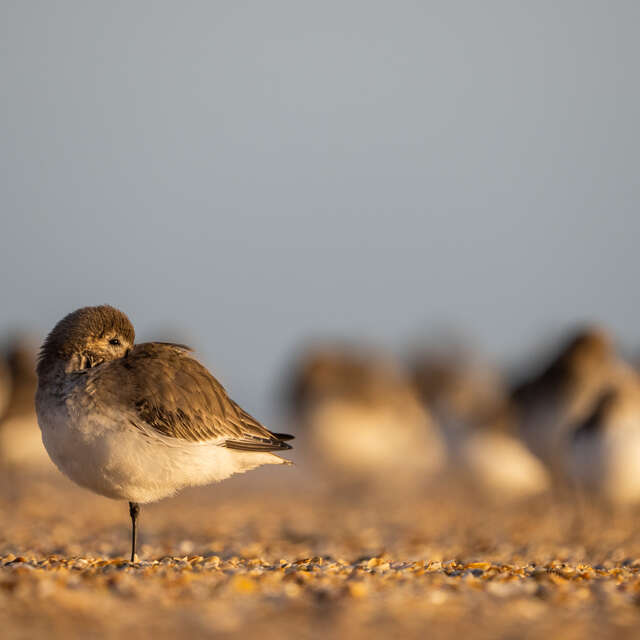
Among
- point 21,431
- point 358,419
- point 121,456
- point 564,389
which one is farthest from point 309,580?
point 358,419

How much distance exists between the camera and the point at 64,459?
7.54 metres

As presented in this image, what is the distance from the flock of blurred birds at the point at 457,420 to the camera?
1391 centimetres

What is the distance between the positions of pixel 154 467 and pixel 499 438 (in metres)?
10.2

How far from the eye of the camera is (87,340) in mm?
7969

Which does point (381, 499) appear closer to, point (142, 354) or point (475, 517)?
point (475, 517)

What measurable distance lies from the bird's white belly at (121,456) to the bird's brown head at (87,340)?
1.39ft

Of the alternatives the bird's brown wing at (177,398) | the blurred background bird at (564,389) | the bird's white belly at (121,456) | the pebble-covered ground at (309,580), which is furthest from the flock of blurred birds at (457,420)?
the bird's white belly at (121,456)

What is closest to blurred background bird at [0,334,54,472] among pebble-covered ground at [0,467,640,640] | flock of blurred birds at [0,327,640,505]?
flock of blurred birds at [0,327,640,505]

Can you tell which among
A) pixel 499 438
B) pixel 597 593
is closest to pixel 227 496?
pixel 499 438

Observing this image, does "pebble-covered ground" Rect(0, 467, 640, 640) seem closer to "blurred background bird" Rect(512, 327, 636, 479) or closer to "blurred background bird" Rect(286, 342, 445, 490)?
"blurred background bird" Rect(512, 327, 636, 479)

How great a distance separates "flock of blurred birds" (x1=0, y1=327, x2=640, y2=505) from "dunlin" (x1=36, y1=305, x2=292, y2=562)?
22.0 feet

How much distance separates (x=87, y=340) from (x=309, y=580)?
8.82 feet

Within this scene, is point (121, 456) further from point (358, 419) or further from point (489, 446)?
point (358, 419)

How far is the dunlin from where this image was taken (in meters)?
7.42
